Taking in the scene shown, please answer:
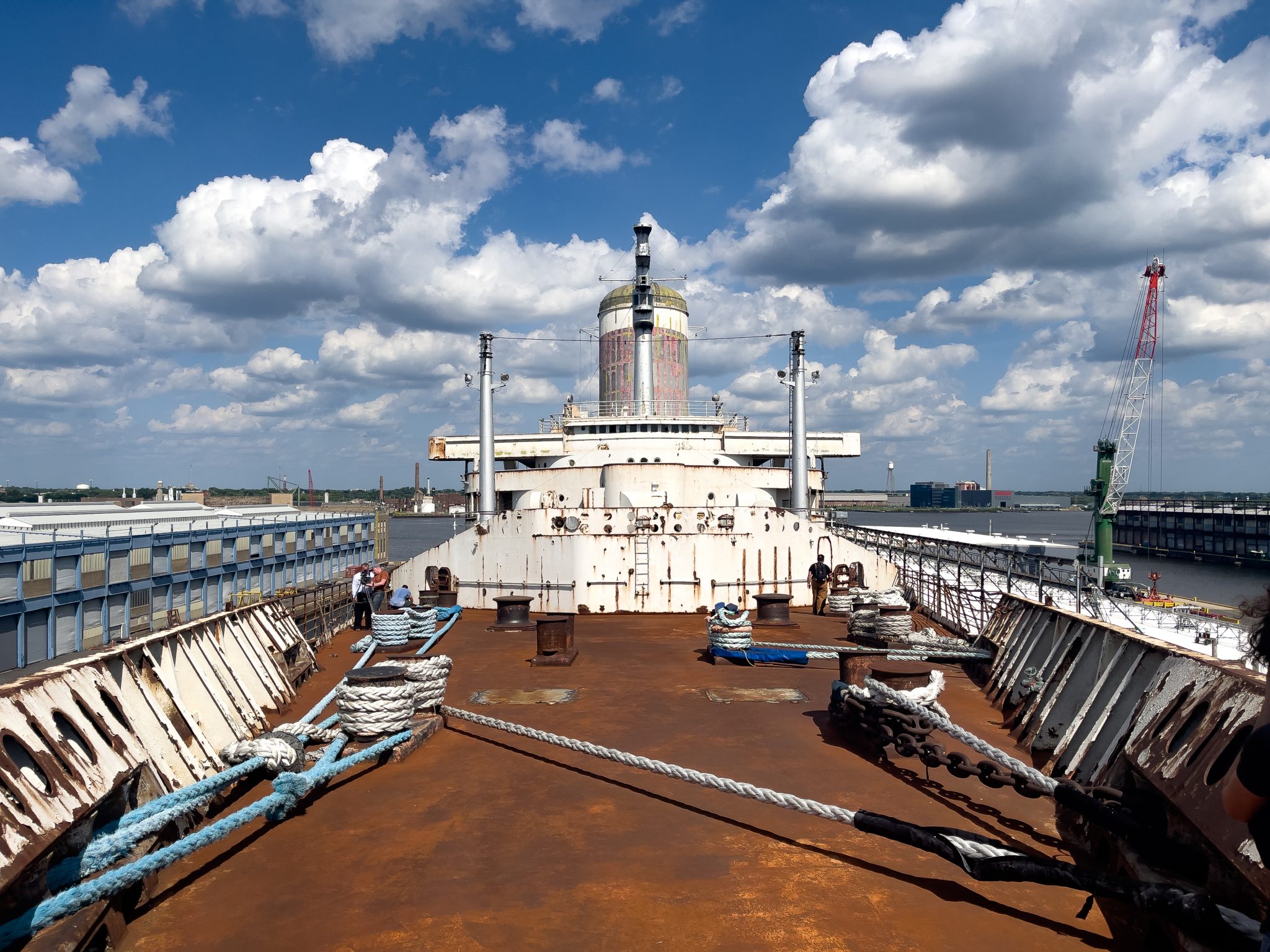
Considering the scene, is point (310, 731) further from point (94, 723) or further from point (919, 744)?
point (919, 744)

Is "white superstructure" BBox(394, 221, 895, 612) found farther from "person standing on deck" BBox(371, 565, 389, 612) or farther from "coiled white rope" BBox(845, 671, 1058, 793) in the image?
"coiled white rope" BBox(845, 671, 1058, 793)

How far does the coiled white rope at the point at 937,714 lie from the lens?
14.6 ft

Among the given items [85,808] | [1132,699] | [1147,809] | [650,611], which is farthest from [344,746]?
[650,611]

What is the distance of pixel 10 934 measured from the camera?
292 centimetres

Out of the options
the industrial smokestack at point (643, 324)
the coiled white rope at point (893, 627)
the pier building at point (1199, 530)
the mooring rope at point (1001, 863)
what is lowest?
the pier building at point (1199, 530)

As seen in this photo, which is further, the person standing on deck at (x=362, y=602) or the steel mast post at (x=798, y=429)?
the steel mast post at (x=798, y=429)

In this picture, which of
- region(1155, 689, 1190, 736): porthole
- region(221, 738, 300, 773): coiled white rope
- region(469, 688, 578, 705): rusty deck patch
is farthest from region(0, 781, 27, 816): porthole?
region(1155, 689, 1190, 736): porthole

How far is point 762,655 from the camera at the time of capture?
1048 centimetres

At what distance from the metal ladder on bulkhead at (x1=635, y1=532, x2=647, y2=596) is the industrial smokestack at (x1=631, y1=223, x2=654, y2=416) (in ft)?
27.2

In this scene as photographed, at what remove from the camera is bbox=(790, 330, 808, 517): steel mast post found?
68.3 feet

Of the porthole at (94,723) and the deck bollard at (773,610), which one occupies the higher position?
the porthole at (94,723)

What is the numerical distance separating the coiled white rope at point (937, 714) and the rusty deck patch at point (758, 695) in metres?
1.49

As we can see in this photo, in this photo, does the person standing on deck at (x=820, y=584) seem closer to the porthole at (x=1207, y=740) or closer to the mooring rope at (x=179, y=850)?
the mooring rope at (x=179, y=850)

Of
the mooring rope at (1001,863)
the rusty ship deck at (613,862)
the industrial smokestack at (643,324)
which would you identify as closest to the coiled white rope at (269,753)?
the rusty ship deck at (613,862)
